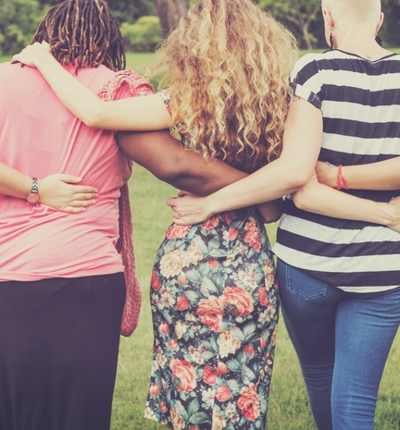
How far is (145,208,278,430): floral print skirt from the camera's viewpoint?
3.05 meters

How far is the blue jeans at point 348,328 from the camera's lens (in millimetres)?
3043

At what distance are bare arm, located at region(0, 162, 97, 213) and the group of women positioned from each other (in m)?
0.22

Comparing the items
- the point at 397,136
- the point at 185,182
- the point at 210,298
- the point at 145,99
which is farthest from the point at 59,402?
the point at 397,136

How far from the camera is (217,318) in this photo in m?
3.06

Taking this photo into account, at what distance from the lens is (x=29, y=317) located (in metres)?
2.84

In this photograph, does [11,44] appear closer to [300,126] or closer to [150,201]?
[150,201]

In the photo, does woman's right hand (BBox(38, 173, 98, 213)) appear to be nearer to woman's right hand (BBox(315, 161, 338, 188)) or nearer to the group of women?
the group of women

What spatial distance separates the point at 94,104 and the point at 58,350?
2.80ft

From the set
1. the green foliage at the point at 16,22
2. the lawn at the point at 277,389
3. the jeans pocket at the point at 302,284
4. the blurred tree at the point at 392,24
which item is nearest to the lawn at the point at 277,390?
the lawn at the point at 277,389

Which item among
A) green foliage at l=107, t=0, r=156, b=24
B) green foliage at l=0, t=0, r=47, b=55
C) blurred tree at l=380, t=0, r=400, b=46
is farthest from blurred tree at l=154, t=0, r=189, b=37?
green foliage at l=107, t=0, r=156, b=24

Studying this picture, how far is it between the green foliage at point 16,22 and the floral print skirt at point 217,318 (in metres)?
37.1

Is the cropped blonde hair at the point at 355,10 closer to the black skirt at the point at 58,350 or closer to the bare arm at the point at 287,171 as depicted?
the bare arm at the point at 287,171

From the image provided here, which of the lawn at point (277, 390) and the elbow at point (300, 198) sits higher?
the elbow at point (300, 198)

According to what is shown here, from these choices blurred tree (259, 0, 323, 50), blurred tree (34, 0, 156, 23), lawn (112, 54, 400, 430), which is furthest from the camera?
blurred tree (34, 0, 156, 23)
